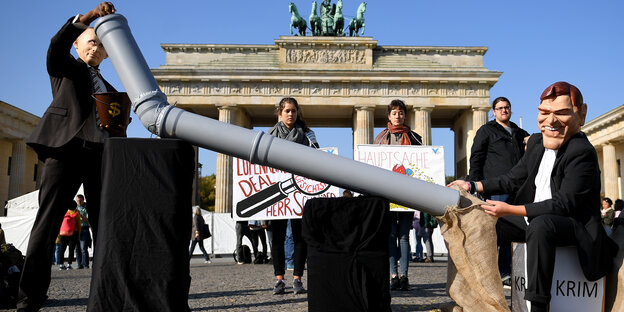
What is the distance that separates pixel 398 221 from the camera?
20.4 ft

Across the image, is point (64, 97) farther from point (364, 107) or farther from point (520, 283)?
point (364, 107)

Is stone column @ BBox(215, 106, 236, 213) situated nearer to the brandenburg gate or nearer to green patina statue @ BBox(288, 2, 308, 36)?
the brandenburg gate

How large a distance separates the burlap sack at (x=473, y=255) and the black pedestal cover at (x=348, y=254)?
0.40m

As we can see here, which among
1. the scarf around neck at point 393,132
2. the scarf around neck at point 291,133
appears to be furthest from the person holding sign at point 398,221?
the scarf around neck at point 291,133

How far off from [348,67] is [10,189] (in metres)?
26.8

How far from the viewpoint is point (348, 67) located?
38.7m

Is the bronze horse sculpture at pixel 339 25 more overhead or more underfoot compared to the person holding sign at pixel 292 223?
more overhead

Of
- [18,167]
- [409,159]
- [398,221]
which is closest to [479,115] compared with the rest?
[409,159]

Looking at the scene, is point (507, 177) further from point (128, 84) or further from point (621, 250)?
point (128, 84)

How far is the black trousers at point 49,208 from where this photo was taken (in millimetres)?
3492

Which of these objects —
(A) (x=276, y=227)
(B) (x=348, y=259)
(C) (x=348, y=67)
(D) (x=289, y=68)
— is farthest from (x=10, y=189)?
(B) (x=348, y=259)

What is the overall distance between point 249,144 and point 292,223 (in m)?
2.77

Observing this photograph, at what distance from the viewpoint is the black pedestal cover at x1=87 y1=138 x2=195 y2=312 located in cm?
277

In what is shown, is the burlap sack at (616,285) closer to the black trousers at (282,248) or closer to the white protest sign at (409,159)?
the black trousers at (282,248)
